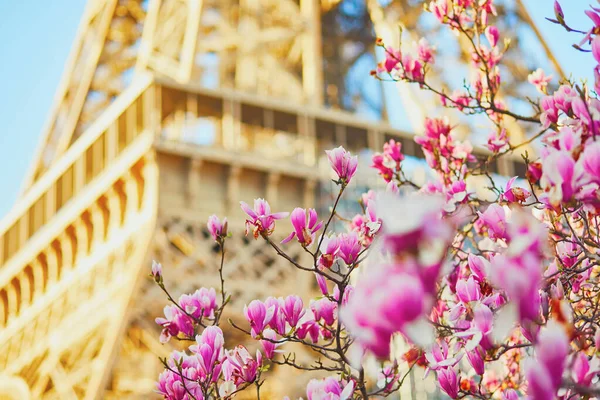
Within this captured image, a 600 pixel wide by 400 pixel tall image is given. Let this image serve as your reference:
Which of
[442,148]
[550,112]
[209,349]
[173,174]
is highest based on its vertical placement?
[173,174]

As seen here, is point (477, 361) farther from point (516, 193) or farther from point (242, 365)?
point (242, 365)

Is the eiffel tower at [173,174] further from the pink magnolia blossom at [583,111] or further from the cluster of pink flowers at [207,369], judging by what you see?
the pink magnolia blossom at [583,111]

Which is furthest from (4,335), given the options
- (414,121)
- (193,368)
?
(193,368)

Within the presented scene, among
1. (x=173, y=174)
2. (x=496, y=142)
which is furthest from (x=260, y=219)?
(x=173, y=174)

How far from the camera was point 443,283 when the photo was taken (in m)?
3.60

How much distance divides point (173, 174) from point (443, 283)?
308 inches

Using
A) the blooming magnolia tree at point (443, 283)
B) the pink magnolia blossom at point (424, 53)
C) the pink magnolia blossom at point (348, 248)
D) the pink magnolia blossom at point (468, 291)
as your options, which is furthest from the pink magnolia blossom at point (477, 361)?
the pink magnolia blossom at point (424, 53)

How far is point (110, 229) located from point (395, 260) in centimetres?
1141

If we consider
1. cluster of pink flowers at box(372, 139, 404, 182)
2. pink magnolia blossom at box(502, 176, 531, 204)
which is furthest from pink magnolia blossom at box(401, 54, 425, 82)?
pink magnolia blossom at box(502, 176, 531, 204)

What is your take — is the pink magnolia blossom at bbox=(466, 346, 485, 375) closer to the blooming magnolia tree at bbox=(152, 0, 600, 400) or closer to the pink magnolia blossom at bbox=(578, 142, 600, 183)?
the blooming magnolia tree at bbox=(152, 0, 600, 400)

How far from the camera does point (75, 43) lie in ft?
62.0

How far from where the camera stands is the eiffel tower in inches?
424

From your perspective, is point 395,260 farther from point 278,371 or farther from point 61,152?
point 61,152

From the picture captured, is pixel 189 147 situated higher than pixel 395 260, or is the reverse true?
pixel 189 147
